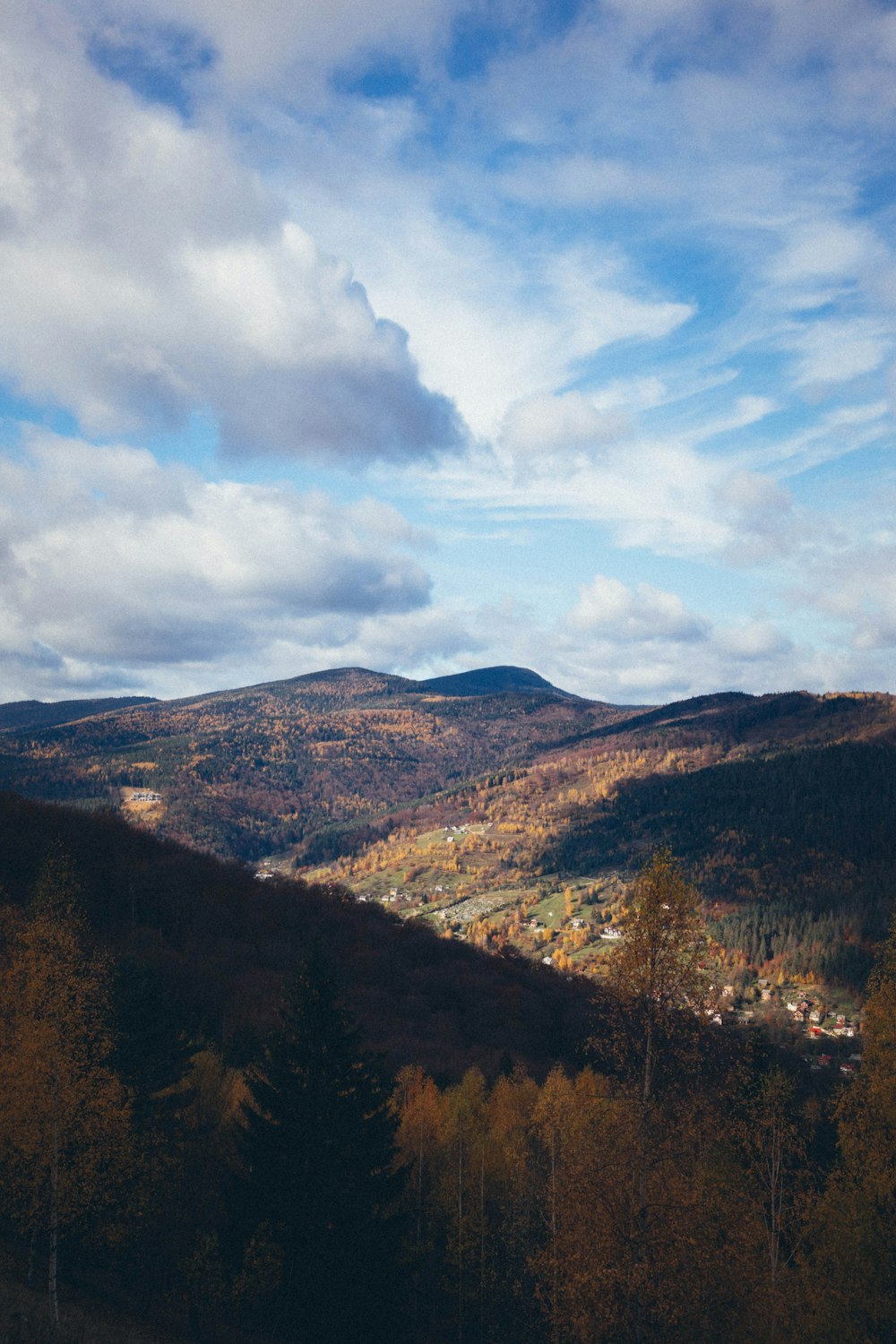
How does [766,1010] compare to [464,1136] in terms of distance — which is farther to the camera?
[766,1010]

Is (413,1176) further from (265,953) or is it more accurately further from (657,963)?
(265,953)

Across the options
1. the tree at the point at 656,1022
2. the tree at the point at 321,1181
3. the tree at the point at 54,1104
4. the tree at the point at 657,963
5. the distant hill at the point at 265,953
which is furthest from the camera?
the distant hill at the point at 265,953

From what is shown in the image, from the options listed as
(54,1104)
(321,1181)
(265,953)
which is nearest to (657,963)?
(321,1181)

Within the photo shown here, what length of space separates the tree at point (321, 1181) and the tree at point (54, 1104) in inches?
218

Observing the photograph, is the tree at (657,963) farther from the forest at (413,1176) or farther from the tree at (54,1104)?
the tree at (54,1104)

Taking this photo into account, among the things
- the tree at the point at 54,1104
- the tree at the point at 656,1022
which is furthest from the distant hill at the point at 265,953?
the tree at the point at 656,1022

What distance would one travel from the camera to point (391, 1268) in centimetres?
2931

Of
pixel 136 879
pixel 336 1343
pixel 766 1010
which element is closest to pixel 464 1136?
Result: pixel 336 1343

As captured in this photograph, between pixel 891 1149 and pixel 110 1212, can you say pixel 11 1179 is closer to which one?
pixel 110 1212

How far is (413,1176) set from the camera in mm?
48344

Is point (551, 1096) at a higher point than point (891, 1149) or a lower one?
lower

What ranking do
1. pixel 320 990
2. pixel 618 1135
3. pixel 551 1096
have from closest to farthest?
pixel 618 1135
pixel 320 990
pixel 551 1096

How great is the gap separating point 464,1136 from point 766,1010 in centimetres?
17023

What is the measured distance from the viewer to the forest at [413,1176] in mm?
17250
